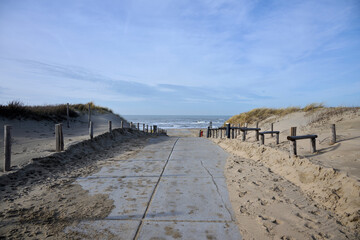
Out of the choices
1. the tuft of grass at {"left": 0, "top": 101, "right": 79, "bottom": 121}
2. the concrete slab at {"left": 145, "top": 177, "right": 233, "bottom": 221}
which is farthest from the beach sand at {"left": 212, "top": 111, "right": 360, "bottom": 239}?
the tuft of grass at {"left": 0, "top": 101, "right": 79, "bottom": 121}

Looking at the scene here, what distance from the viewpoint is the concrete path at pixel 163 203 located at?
307 centimetres

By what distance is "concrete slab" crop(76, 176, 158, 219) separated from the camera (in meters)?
3.65

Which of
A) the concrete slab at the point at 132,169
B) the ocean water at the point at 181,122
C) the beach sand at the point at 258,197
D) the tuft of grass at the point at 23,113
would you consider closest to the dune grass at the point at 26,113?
the tuft of grass at the point at 23,113

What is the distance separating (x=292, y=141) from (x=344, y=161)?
3.97ft

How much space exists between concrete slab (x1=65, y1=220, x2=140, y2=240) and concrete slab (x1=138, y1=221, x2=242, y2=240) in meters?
0.17

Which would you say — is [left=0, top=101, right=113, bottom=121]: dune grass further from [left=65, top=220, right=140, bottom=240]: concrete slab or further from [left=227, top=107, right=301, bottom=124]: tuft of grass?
[left=227, top=107, right=301, bottom=124]: tuft of grass

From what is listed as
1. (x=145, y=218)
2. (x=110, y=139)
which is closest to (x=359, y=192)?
(x=145, y=218)

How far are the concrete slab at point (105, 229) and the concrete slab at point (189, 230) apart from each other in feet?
0.57

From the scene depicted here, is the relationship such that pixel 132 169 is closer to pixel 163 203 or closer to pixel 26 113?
pixel 163 203

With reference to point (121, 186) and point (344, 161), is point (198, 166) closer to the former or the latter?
point (121, 186)

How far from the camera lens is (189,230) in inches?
122

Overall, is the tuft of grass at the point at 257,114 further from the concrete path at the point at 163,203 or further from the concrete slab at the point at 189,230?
the concrete slab at the point at 189,230

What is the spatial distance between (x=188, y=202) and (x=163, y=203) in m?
0.44

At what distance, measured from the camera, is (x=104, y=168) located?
6.70m
